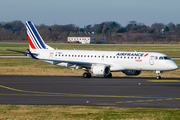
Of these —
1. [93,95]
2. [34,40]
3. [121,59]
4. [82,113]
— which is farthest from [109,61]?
[82,113]

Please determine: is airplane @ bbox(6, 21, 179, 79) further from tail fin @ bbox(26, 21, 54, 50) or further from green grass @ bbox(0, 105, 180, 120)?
green grass @ bbox(0, 105, 180, 120)

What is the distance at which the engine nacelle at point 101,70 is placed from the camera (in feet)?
143

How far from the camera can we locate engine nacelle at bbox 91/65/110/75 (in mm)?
43500

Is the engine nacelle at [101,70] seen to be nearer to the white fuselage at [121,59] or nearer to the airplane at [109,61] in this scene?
the airplane at [109,61]

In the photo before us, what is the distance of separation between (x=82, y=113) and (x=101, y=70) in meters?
22.8

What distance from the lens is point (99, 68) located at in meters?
43.8

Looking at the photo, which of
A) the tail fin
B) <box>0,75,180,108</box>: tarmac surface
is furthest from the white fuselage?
<box>0,75,180,108</box>: tarmac surface

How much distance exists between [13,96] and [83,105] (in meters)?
7.81

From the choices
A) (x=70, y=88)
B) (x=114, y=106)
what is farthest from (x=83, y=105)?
(x=70, y=88)

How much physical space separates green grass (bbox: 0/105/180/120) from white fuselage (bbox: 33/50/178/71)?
2102 centimetres

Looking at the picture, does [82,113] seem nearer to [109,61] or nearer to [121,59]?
[121,59]

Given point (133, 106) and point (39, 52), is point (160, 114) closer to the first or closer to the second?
point (133, 106)

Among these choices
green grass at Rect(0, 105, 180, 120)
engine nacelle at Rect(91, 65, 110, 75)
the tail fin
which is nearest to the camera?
green grass at Rect(0, 105, 180, 120)

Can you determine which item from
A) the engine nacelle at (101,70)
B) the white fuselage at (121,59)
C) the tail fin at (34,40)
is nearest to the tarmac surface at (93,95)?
the white fuselage at (121,59)
